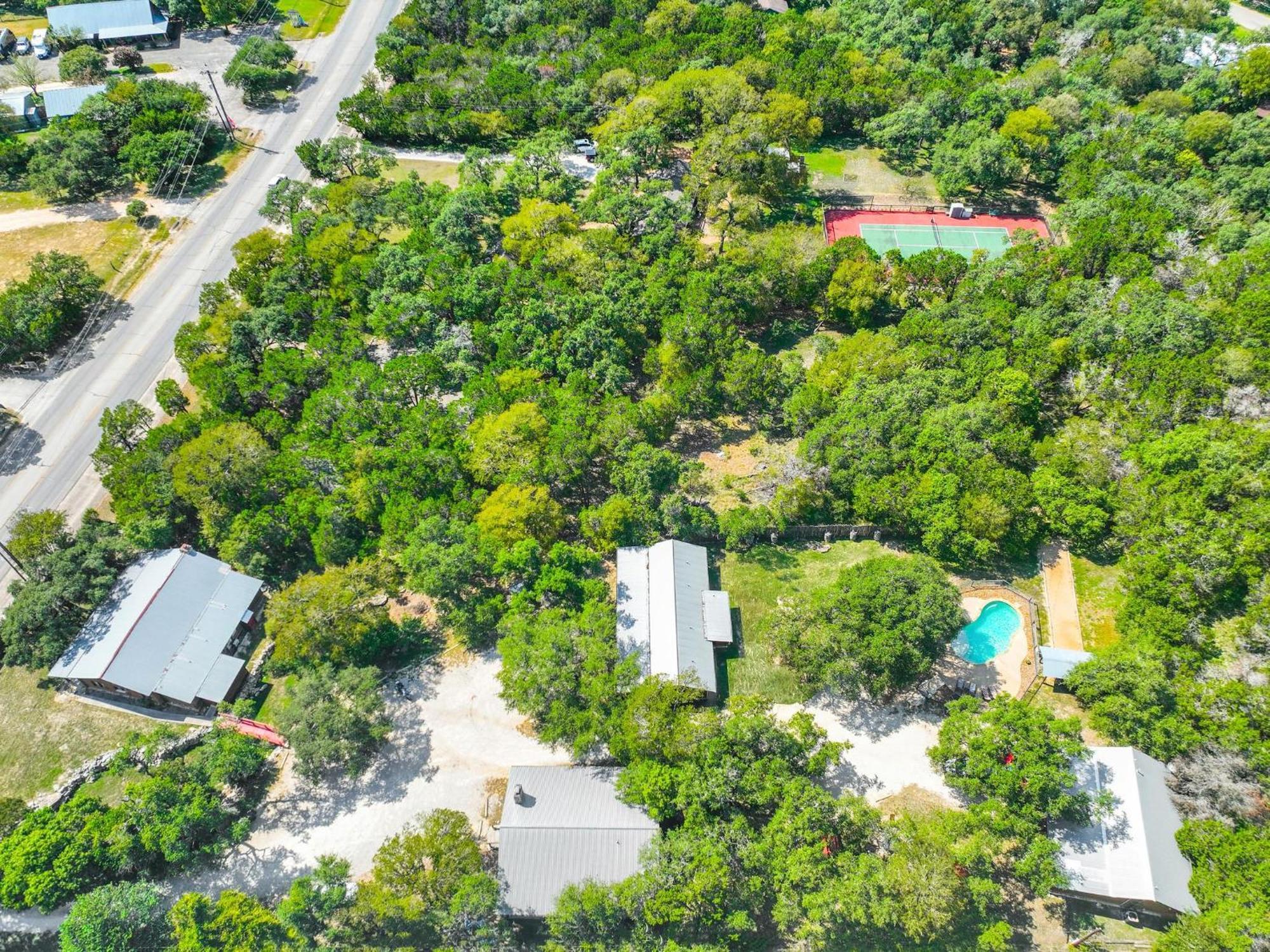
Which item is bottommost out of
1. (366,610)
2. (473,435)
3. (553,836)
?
(553,836)

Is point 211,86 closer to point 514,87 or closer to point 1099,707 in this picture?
point 514,87

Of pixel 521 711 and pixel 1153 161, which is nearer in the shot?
pixel 521 711

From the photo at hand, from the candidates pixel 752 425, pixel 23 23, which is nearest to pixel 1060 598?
pixel 752 425

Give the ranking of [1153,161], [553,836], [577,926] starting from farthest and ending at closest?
[1153,161] → [553,836] → [577,926]

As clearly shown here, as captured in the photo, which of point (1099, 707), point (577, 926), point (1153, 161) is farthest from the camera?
point (1153, 161)

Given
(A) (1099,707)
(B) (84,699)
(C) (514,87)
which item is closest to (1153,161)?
(A) (1099,707)

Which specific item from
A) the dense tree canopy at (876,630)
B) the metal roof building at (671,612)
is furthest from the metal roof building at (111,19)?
the dense tree canopy at (876,630)

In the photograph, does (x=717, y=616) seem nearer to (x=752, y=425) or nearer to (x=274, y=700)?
(x=752, y=425)

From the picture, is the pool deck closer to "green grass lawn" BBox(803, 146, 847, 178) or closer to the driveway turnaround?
the driveway turnaround
